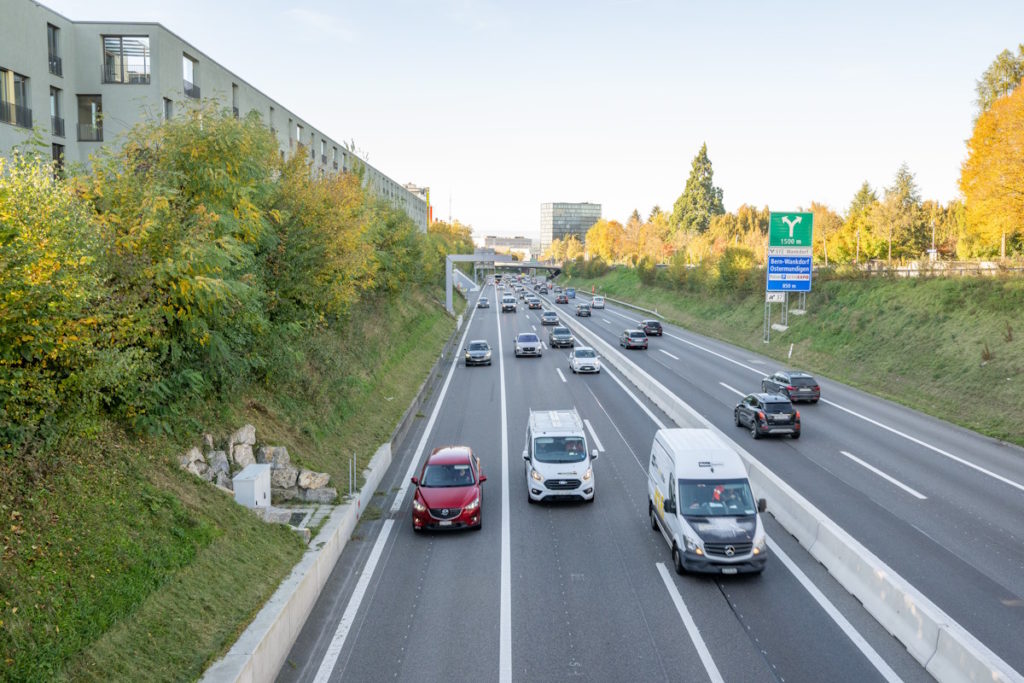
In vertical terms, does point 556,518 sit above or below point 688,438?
below

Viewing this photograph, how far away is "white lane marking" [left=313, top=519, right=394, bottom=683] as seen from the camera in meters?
9.70

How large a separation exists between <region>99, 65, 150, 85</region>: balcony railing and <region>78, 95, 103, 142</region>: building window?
1059mm

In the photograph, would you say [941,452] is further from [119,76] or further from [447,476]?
[119,76]

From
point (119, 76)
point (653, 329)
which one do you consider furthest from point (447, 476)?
point (653, 329)

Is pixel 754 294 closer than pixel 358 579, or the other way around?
pixel 358 579

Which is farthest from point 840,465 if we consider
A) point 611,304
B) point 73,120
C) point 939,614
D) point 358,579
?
point 611,304

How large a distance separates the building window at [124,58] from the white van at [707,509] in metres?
32.7

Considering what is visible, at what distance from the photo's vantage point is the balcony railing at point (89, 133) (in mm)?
32594

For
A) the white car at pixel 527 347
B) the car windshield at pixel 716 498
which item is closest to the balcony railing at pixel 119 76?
the white car at pixel 527 347

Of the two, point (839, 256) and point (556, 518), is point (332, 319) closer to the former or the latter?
point (556, 518)

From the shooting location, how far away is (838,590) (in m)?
11.9

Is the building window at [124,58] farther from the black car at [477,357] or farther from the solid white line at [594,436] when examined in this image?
the solid white line at [594,436]

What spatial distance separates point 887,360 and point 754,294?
25794mm

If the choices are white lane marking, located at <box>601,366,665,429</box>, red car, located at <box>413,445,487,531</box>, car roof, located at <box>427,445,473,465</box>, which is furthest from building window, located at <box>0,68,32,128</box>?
white lane marking, located at <box>601,366,665,429</box>
